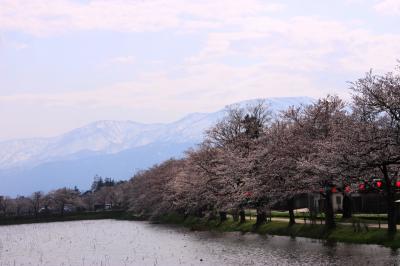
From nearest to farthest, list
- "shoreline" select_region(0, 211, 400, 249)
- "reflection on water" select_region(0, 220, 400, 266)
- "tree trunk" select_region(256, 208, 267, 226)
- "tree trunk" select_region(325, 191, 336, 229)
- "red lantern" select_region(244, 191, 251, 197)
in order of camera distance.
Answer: "reflection on water" select_region(0, 220, 400, 266), "shoreline" select_region(0, 211, 400, 249), "tree trunk" select_region(325, 191, 336, 229), "red lantern" select_region(244, 191, 251, 197), "tree trunk" select_region(256, 208, 267, 226)

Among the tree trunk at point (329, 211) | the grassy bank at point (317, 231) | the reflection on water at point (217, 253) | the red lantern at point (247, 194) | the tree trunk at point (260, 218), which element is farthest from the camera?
the tree trunk at point (260, 218)

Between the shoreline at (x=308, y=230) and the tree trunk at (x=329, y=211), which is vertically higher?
the tree trunk at (x=329, y=211)

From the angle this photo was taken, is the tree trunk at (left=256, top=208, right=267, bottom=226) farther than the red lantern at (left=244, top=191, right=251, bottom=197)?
Yes

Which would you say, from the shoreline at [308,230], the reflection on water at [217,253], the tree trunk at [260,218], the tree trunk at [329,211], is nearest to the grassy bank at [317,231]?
the shoreline at [308,230]

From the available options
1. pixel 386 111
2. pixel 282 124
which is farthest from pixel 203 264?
pixel 282 124

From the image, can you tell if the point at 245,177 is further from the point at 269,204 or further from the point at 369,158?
the point at 369,158

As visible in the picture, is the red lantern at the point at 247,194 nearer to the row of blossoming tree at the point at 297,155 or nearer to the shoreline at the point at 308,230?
the row of blossoming tree at the point at 297,155

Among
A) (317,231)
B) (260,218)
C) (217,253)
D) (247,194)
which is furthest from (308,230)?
(260,218)

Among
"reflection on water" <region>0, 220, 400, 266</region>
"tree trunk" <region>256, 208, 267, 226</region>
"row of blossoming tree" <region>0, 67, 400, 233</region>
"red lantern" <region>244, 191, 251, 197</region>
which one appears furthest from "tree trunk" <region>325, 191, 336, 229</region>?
"tree trunk" <region>256, 208, 267, 226</region>

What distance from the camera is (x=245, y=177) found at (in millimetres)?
66312

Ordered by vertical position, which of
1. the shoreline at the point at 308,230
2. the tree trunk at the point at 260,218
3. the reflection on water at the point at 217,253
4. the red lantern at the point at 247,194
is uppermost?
the red lantern at the point at 247,194

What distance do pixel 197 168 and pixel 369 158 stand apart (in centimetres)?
4737

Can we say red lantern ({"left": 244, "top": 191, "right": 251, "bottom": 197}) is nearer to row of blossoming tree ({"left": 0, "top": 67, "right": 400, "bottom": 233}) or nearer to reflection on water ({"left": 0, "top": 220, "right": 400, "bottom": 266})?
row of blossoming tree ({"left": 0, "top": 67, "right": 400, "bottom": 233})

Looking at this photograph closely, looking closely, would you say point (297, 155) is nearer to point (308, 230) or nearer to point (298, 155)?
point (298, 155)
